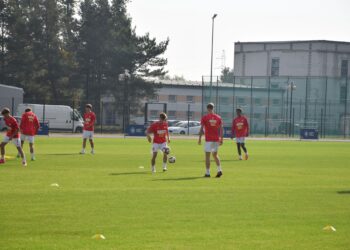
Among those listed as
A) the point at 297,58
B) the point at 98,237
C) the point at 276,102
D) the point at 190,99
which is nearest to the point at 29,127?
the point at 98,237

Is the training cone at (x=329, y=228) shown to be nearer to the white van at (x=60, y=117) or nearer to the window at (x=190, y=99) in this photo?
the white van at (x=60, y=117)

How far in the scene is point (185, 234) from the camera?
40.1 ft

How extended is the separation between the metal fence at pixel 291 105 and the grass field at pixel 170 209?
1911 inches

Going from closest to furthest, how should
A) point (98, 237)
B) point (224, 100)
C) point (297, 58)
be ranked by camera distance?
point (98, 237), point (224, 100), point (297, 58)

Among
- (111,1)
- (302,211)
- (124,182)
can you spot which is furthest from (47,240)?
(111,1)

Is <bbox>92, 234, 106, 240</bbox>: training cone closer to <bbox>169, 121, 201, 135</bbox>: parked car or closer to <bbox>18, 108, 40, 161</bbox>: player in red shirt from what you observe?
<bbox>18, 108, 40, 161</bbox>: player in red shirt

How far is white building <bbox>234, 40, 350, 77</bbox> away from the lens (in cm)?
9088

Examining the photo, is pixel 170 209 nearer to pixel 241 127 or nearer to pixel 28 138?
pixel 28 138

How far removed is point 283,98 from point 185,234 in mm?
64622

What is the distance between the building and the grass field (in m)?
43.1

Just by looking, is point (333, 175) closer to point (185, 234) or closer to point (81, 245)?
point (185, 234)

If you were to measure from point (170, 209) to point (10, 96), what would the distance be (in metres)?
56.4

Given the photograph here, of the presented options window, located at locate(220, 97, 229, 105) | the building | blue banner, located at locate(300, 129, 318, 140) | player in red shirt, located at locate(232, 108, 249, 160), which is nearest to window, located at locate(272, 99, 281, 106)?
window, located at locate(220, 97, 229, 105)

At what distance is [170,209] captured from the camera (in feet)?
49.6
